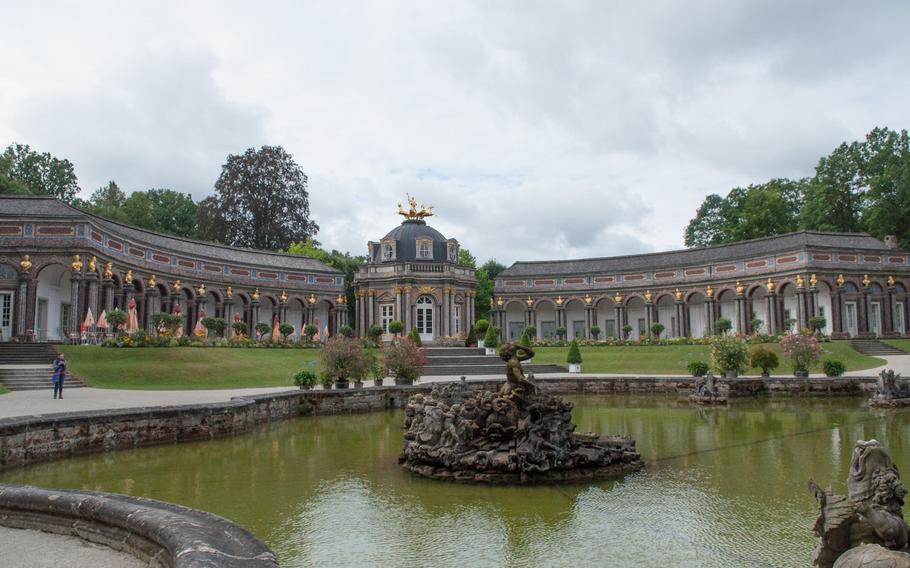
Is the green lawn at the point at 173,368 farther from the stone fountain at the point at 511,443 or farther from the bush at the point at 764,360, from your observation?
the bush at the point at 764,360

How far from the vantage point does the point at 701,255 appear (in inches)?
Result: 2052

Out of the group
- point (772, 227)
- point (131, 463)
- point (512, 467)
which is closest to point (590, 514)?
point (512, 467)

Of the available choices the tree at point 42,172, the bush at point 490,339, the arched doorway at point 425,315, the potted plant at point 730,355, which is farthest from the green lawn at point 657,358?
the tree at point 42,172

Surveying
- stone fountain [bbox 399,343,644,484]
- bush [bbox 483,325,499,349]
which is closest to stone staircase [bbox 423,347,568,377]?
bush [bbox 483,325,499,349]

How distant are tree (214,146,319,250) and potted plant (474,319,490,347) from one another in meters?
24.3

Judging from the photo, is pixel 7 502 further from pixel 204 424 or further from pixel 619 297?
pixel 619 297

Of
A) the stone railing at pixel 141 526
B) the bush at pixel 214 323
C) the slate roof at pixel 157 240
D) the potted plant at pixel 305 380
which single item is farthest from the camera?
the bush at pixel 214 323

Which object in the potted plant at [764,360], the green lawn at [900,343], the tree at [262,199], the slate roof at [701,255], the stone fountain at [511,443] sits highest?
the tree at [262,199]

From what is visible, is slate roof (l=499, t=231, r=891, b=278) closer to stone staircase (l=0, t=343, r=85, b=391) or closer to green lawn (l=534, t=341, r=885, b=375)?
green lawn (l=534, t=341, r=885, b=375)

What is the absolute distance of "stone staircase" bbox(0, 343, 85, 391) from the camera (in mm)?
21969

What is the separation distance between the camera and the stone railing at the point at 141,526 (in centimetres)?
373

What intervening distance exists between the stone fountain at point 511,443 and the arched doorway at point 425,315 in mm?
34520

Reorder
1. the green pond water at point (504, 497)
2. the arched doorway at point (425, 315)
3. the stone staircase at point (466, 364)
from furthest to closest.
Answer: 1. the arched doorway at point (425, 315)
2. the stone staircase at point (466, 364)
3. the green pond water at point (504, 497)

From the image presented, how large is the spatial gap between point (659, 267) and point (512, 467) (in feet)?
148
